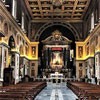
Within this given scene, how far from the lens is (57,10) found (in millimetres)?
36562

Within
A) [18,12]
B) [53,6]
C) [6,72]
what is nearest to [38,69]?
[53,6]

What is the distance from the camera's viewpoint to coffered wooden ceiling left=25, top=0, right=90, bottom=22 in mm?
33375

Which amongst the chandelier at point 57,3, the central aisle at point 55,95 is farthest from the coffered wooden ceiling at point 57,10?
the central aisle at point 55,95

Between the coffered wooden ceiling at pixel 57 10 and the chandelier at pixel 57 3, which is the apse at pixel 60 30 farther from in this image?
the chandelier at pixel 57 3

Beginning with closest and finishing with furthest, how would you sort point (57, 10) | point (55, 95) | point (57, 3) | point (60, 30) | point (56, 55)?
point (55, 95)
point (57, 3)
point (57, 10)
point (60, 30)
point (56, 55)

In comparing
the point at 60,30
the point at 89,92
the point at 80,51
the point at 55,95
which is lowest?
the point at 55,95

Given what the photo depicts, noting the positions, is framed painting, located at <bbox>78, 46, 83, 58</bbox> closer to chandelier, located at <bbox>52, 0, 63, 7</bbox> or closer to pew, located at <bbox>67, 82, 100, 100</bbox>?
chandelier, located at <bbox>52, 0, 63, 7</bbox>

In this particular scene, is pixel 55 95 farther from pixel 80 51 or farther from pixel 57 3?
pixel 80 51

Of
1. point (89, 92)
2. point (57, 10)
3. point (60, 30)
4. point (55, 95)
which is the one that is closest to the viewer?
point (89, 92)

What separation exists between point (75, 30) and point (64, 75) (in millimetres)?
6916

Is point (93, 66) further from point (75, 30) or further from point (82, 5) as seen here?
point (75, 30)

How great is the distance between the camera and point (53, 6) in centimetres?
3472

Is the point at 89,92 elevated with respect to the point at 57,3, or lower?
lower

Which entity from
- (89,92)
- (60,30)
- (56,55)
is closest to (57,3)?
(60,30)
